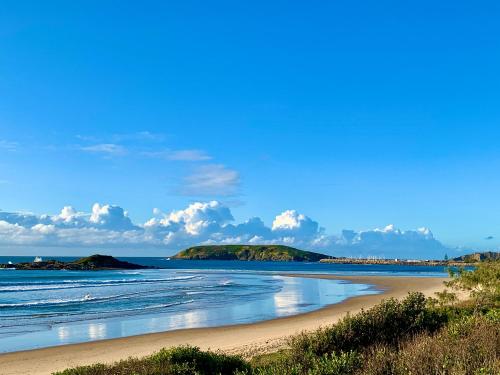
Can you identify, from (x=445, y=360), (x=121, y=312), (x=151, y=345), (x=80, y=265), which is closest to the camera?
(x=445, y=360)

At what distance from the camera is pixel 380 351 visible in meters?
9.16

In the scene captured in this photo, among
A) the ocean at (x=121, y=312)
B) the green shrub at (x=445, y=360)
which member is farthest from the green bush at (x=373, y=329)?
the ocean at (x=121, y=312)

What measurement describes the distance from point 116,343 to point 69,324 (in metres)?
9.13

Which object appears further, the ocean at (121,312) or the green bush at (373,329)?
the ocean at (121,312)

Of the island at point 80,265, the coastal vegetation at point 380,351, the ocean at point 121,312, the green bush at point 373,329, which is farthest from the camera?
the island at point 80,265

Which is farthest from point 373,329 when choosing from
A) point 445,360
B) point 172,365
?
point 445,360

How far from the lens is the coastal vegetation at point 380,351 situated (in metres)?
7.94

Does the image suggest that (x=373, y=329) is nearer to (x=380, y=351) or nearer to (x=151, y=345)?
(x=380, y=351)

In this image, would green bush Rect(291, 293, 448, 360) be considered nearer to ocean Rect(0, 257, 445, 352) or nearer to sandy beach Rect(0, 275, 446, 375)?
sandy beach Rect(0, 275, 446, 375)

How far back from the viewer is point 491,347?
8.73 m

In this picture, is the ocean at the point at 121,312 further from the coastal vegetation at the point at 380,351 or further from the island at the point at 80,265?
the island at the point at 80,265

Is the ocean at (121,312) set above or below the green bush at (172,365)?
below

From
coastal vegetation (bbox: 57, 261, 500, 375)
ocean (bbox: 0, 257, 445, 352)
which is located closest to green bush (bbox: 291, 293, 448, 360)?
coastal vegetation (bbox: 57, 261, 500, 375)

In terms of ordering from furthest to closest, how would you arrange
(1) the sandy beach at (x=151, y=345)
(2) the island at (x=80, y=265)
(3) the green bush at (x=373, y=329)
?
(2) the island at (x=80, y=265) → (1) the sandy beach at (x=151, y=345) → (3) the green bush at (x=373, y=329)
